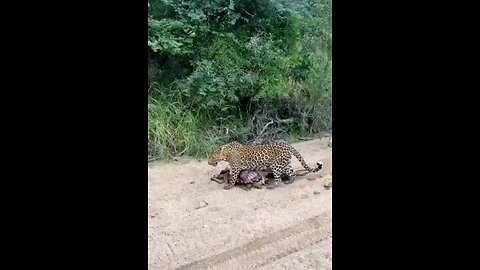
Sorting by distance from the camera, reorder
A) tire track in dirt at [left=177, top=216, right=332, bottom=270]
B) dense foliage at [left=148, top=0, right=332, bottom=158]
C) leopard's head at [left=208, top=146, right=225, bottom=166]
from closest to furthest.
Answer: tire track in dirt at [left=177, top=216, right=332, bottom=270]
leopard's head at [left=208, top=146, right=225, bottom=166]
dense foliage at [left=148, top=0, right=332, bottom=158]

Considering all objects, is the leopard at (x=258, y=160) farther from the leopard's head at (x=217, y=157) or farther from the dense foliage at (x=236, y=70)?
the dense foliage at (x=236, y=70)

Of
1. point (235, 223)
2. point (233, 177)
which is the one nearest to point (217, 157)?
point (233, 177)

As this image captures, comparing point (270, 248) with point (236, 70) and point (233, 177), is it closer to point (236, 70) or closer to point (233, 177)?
point (233, 177)

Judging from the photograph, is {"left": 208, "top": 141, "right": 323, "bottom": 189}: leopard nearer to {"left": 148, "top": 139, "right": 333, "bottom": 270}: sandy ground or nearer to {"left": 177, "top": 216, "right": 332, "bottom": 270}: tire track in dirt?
{"left": 148, "top": 139, "right": 333, "bottom": 270}: sandy ground

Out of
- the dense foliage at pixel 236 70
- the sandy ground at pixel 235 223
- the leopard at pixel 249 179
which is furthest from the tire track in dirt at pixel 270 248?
the dense foliage at pixel 236 70

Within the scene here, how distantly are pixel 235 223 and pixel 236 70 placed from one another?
2.77 metres

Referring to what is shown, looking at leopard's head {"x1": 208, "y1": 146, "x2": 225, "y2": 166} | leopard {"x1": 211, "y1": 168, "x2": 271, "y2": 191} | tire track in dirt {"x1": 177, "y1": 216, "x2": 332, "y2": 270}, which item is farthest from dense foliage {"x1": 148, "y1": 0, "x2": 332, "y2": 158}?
tire track in dirt {"x1": 177, "y1": 216, "x2": 332, "y2": 270}

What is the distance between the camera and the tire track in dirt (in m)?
2.40

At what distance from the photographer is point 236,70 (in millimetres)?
5422

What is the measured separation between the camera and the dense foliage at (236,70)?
5.11 metres
